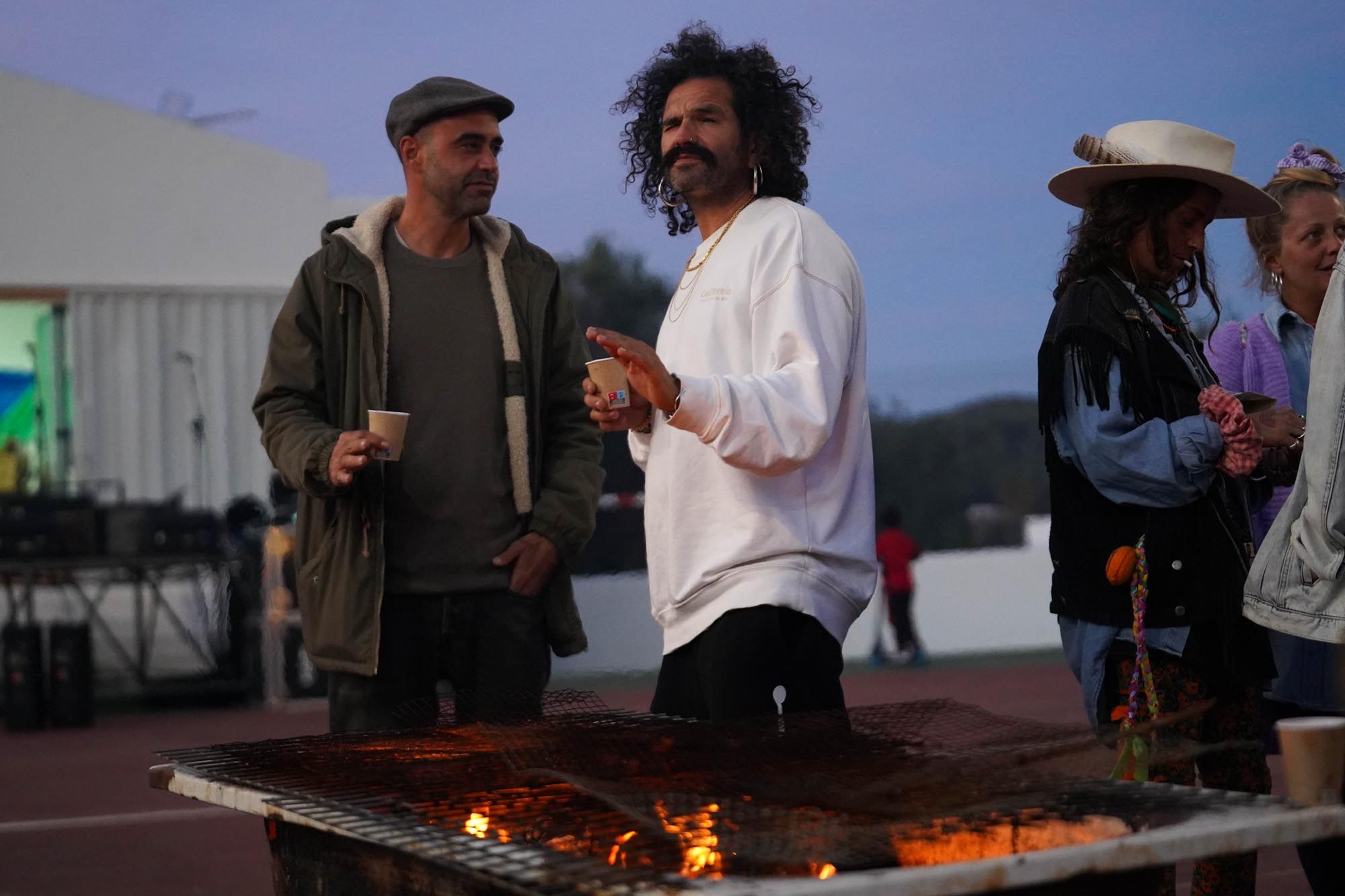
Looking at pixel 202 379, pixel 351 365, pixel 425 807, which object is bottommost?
pixel 425 807

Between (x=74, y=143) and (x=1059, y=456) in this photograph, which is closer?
(x=1059, y=456)

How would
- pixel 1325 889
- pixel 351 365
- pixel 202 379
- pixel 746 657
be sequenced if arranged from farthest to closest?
pixel 202 379, pixel 351 365, pixel 1325 889, pixel 746 657

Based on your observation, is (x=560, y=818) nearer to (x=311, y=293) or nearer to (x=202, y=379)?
(x=311, y=293)

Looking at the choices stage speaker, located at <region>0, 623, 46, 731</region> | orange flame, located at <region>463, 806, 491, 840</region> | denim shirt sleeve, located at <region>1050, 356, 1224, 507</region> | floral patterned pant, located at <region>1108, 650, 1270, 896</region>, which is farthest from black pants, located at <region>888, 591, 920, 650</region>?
orange flame, located at <region>463, 806, 491, 840</region>

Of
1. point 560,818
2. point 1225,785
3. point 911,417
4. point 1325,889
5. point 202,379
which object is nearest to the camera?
point 560,818

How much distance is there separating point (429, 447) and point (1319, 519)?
187cm

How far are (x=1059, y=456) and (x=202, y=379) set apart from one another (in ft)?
45.6

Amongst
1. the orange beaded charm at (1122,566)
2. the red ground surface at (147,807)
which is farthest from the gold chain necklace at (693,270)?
the red ground surface at (147,807)

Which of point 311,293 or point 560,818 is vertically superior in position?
point 311,293

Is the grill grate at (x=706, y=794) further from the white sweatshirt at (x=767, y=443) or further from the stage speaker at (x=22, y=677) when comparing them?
the stage speaker at (x=22, y=677)

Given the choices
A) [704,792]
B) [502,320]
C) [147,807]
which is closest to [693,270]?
[502,320]

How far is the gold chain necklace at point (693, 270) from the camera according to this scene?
3.07m

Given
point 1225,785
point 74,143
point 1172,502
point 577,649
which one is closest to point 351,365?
point 577,649

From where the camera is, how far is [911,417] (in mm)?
18047
